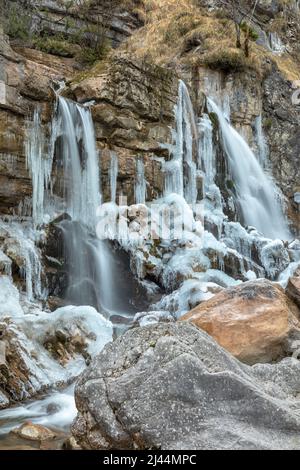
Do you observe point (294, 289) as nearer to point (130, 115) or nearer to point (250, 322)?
point (250, 322)

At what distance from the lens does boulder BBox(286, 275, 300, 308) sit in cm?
708

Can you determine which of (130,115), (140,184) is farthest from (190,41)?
(140,184)

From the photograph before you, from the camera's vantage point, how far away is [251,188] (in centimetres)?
1648

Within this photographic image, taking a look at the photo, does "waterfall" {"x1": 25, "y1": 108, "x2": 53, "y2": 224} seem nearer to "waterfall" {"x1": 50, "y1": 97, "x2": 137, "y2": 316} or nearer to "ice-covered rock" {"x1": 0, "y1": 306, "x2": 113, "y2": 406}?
"waterfall" {"x1": 50, "y1": 97, "x2": 137, "y2": 316}

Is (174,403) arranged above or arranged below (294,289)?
below

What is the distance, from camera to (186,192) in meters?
14.2

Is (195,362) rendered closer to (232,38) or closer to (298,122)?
→ (298,122)

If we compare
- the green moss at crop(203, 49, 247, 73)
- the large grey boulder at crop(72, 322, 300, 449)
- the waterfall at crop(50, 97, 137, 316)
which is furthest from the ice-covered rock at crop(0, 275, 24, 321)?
the green moss at crop(203, 49, 247, 73)

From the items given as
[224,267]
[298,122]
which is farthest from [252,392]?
[298,122]

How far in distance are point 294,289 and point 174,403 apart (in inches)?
171

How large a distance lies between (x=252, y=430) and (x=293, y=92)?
18.9 m

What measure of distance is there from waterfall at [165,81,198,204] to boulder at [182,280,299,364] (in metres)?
7.50

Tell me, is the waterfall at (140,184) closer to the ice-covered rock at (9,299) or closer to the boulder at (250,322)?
the ice-covered rock at (9,299)

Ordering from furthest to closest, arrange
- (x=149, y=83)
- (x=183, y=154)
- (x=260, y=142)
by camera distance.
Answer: (x=260, y=142)
(x=183, y=154)
(x=149, y=83)
